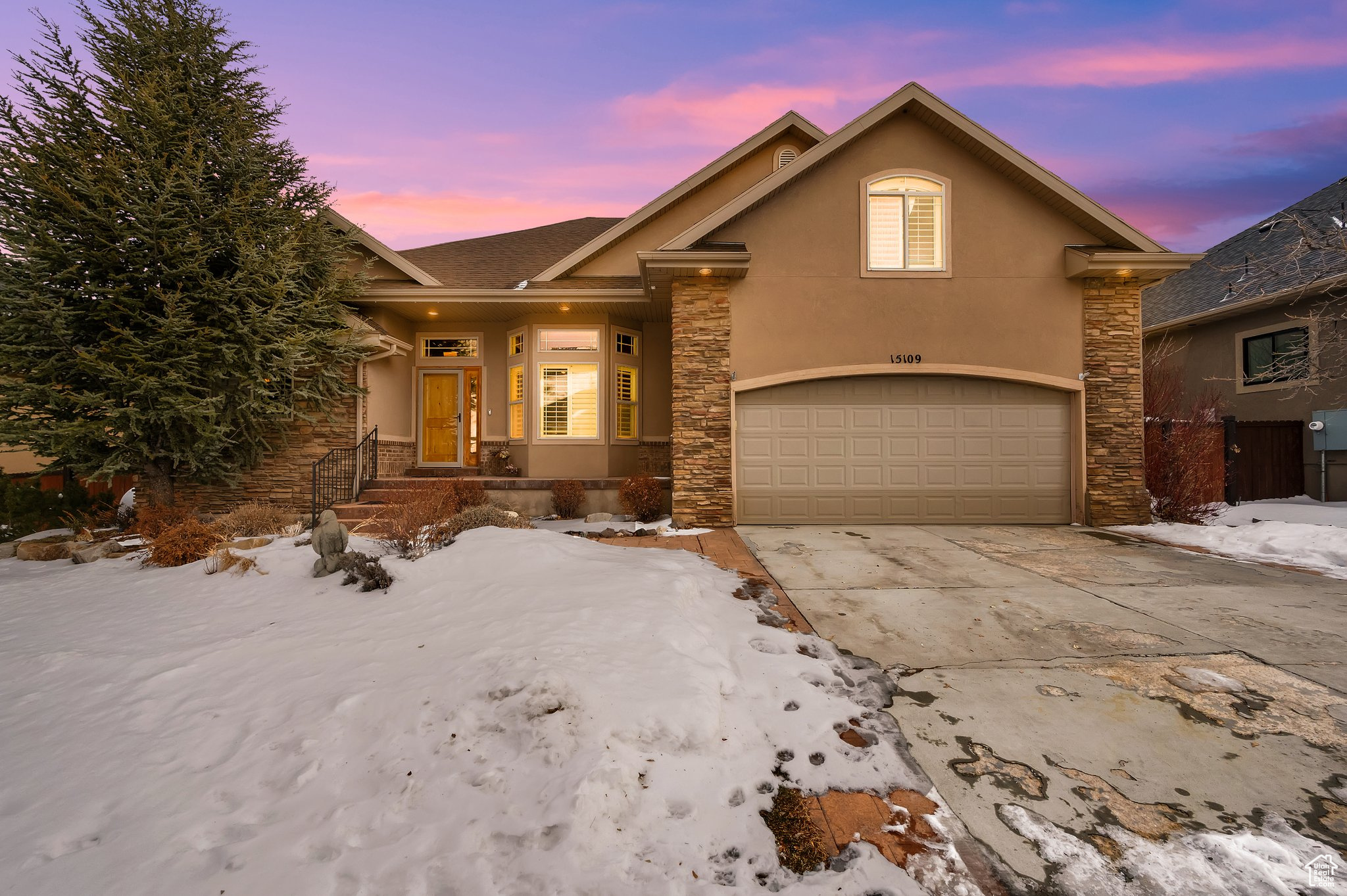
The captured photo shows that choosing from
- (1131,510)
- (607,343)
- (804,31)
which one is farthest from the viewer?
(804,31)

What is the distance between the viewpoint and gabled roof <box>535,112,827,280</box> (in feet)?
38.7

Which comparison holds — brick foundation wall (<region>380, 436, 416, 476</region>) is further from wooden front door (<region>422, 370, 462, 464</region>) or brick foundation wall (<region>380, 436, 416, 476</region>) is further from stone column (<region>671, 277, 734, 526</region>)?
stone column (<region>671, 277, 734, 526</region>)

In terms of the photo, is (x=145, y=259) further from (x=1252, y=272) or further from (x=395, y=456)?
(x=1252, y=272)

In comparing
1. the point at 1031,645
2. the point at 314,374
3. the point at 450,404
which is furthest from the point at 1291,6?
the point at 314,374

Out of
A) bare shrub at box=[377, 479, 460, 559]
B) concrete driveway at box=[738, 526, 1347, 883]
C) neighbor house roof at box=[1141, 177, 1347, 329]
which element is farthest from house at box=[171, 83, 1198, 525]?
neighbor house roof at box=[1141, 177, 1347, 329]

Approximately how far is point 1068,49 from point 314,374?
1627 cm

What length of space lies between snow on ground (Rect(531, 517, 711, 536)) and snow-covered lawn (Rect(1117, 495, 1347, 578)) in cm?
691

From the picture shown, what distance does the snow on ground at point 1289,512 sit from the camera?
9328 mm

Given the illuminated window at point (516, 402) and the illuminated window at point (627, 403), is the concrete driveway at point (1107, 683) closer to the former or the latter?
the illuminated window at point (627, 403)

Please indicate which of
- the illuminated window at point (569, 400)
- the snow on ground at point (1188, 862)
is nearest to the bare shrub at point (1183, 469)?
the snow on ground at point (1188, 862)

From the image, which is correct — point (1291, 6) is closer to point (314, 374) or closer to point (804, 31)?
point (804, 31)

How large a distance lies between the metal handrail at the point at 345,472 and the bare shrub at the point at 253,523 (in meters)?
0.93

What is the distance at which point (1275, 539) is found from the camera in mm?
6934

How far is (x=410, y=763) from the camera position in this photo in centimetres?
260
